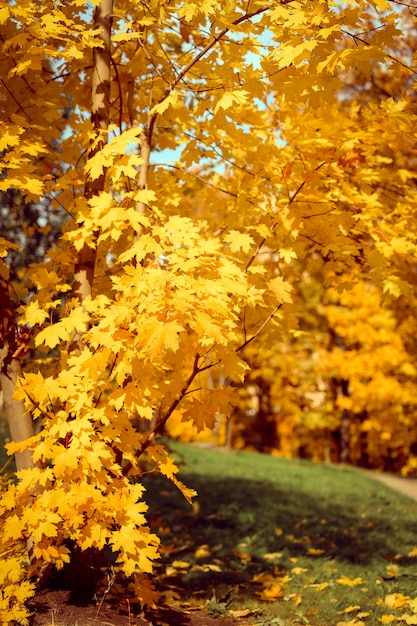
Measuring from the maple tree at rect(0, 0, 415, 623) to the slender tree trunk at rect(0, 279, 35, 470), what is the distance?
1 cm

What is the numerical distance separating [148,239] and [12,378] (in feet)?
4.72

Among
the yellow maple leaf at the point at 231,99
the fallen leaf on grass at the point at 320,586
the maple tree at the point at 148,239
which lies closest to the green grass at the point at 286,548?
the fallen leaf on grass at the point at 320,586

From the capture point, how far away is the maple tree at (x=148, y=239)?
2.92m

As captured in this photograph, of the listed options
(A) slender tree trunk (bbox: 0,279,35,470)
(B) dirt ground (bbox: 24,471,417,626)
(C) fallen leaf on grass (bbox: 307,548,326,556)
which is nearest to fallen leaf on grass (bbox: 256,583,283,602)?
(B) dirt ground (bbox: 24,471,417,626)

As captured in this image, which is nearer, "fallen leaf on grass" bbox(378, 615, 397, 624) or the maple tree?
the maple tree

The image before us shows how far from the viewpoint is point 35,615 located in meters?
3.44

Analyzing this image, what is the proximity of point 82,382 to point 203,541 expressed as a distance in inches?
164

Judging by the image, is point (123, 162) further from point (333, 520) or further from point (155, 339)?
point (333, 520)

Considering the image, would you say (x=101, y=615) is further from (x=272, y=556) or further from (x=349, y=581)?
(x=272, y=556)

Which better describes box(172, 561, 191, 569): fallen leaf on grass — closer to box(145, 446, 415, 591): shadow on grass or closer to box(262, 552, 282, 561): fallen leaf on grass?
box(145, 446, 415, 591): shadow on grass

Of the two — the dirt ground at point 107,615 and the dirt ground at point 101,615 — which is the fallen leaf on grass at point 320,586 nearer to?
the dirt ground at point 107,615

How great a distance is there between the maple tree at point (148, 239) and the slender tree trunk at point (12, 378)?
15 millimetres

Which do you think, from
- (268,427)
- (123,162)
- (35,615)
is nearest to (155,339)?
(123,162)

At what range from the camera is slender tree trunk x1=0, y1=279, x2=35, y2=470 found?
372 cm
